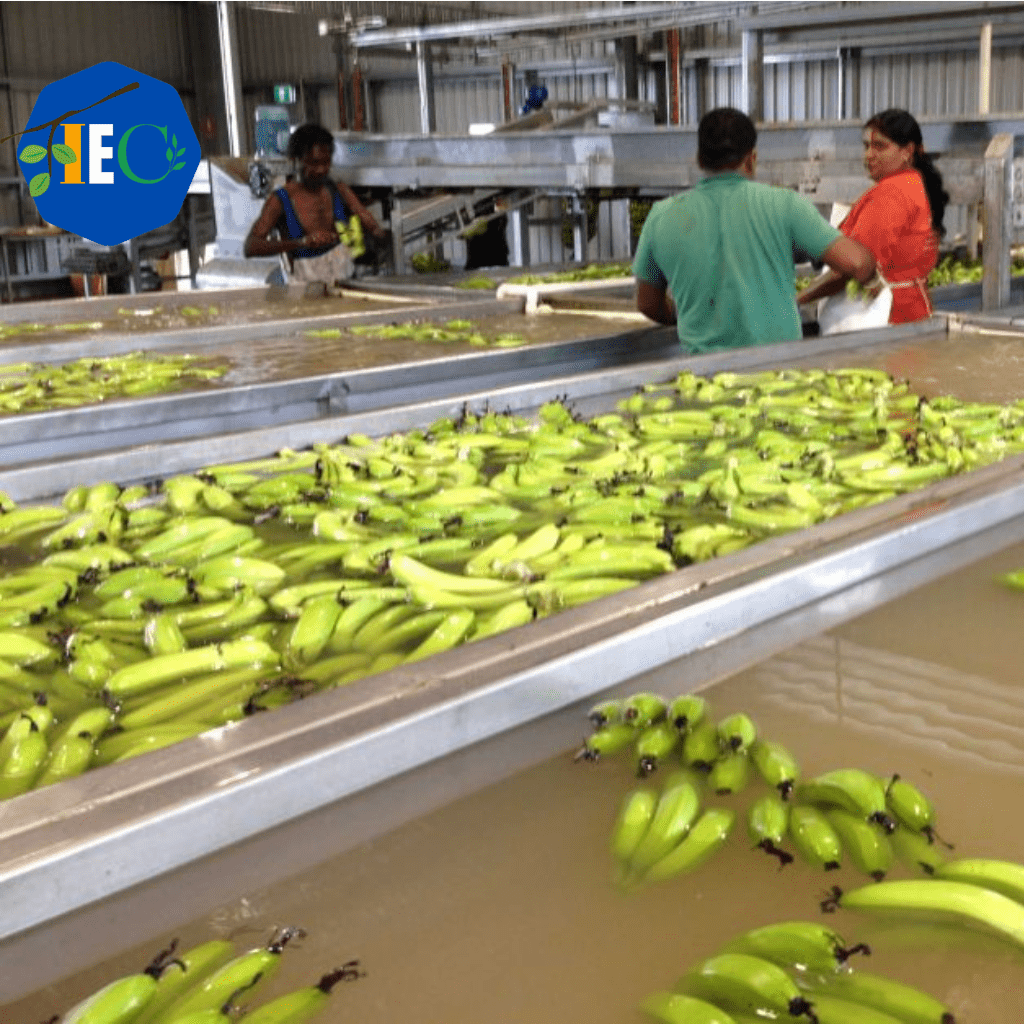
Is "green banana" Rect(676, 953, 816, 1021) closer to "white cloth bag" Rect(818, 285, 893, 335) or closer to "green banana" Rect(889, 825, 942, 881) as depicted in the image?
"green banana" Rect(889, 825, 942, 881)

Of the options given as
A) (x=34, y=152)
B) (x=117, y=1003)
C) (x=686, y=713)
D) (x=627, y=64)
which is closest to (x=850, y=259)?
(x=686, y=713)

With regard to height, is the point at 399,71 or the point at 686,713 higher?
the point at 399,71

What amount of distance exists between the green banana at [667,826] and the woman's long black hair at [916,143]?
14.6 feet

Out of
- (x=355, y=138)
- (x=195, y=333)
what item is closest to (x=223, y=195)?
(x=355, y=138)

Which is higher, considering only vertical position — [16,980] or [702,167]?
[702,167]

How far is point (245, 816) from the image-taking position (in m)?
1.62

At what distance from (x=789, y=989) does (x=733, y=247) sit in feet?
13.2

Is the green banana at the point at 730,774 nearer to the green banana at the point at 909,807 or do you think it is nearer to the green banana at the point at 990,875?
the green banana at the point at 909,807

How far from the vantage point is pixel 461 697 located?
1835 mm

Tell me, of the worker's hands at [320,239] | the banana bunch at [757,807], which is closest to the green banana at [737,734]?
the banana bunch at [757,807]

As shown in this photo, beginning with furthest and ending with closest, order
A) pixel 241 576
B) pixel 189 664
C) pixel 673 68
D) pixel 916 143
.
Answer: pixel 673 68 < pixel 916 143 < pixel 241 576 < pixel 189 664

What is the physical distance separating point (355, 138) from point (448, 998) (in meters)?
7.64

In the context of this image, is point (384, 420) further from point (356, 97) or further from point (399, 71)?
point (399, 71)

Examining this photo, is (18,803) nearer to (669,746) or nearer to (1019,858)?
(669,746)
